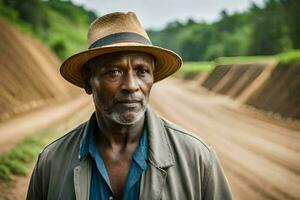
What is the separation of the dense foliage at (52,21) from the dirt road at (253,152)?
19.6m

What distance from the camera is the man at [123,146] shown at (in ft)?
7.71

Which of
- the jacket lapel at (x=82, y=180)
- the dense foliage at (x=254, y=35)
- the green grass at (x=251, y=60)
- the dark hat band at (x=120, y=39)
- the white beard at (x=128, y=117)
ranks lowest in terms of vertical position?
the jacket lapel at (x=82, y=180)

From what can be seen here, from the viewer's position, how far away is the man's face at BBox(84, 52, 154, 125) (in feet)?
8.52

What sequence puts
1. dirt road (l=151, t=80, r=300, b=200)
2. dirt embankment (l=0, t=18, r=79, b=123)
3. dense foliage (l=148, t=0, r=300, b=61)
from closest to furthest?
1. dirt road (l=151, t=80, r=300, b=200)
2. dirt embankment (l=0, t=18, r=79, b=123)
3. dense foliage (l=148, t=0, r=300, b=61)

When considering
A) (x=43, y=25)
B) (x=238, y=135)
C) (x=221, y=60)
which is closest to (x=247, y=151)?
(x=238, y=135)

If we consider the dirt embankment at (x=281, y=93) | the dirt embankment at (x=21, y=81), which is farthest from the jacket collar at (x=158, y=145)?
the dirt embankment at (x=281, y=93)

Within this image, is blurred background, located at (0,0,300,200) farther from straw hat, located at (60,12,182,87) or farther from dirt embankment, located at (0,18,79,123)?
straw hat, located at (60,12,182,87)

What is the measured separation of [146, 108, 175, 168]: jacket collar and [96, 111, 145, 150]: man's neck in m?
0.12

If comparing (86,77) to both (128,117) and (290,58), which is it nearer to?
(128,117)

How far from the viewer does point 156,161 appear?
239cm

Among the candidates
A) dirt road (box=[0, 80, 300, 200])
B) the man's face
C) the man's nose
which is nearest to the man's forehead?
the man's face

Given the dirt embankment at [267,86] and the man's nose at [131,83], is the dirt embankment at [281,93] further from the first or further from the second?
the man's nose at [131,83]

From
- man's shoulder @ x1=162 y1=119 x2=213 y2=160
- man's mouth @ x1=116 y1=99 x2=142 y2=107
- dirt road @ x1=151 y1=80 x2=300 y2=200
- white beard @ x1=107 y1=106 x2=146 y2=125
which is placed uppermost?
man's mouth @ x1=116 y1=99 x2=142 y2=107

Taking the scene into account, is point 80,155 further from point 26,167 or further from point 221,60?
point 221,60
